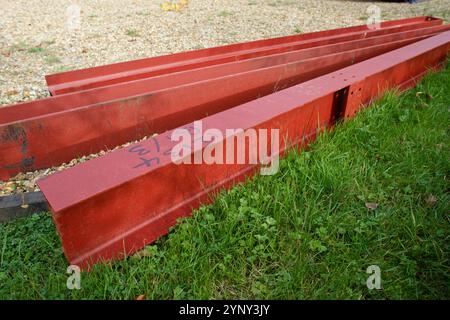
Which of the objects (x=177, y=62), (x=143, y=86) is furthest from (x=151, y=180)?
(x=177, y=62)

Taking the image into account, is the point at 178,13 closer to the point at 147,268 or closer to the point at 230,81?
the point at 230,81

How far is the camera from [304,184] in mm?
2271

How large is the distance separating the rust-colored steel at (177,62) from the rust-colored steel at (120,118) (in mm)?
332

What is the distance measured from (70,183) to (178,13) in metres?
7.97

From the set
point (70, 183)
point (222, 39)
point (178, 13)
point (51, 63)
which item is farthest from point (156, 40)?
point (70, 183)

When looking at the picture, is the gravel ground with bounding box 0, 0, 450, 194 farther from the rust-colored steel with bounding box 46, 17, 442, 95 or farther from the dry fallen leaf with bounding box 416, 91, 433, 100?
the dry fallen leaf with bounding box 416, 91, 433, 100

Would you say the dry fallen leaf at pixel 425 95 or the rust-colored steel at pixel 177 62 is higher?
the rust-colored steel at pixel 177 62

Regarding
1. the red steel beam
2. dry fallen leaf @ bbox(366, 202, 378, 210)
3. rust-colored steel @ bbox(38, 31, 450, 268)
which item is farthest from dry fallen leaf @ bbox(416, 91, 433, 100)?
dry fallen leaf @ bbox(366, 202, 378, 210)

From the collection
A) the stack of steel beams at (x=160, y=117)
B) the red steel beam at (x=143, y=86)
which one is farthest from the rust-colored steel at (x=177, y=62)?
the red steel beam at (x=143, y=86)

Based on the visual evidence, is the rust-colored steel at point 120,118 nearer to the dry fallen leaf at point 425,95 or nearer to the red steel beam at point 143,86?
the red steel beam at point 143,86

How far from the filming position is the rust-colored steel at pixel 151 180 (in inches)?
60.4

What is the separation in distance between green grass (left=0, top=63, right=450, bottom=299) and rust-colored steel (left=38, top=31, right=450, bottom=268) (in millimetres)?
104

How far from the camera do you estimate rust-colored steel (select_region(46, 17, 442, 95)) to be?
2.91 m

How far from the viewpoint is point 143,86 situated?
279cm
